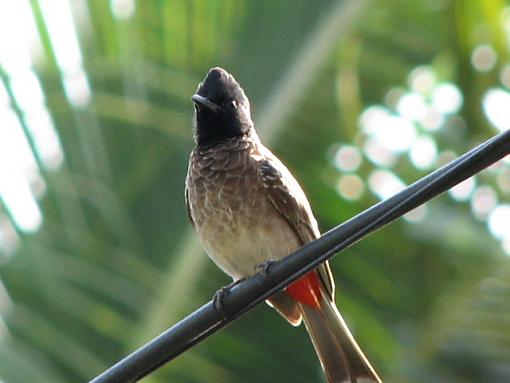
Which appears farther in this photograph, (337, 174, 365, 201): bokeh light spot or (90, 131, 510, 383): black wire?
(337, 174, 365, 201): bokeh light spot

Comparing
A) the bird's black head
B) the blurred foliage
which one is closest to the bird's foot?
the bird's black head

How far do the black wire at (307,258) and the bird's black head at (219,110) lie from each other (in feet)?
5.58

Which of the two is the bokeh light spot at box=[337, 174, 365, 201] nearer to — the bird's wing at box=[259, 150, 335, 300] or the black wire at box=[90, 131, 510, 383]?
the bird's wing at box=[259, 150, 335, 300]

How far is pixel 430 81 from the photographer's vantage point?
289 inches

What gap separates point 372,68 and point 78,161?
158 centimetres

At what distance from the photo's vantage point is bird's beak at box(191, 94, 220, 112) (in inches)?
211

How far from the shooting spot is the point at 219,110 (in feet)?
17.9

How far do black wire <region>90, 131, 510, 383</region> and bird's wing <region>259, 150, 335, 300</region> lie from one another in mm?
1279

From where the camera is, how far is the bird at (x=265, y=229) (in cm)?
506

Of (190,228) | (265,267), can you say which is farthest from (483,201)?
(265,267)

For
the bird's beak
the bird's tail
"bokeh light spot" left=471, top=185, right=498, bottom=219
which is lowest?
the bird's tail

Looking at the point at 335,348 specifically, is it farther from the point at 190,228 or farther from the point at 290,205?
the point at 190,228

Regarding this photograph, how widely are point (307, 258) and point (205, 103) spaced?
185 cm

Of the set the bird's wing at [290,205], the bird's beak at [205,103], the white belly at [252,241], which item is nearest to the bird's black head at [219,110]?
the bird's beak at [205,103]
